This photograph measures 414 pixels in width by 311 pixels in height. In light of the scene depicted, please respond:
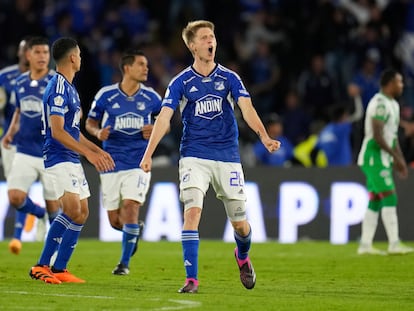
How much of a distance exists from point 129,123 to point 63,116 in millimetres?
2155

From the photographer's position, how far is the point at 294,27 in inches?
973

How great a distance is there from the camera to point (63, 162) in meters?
11.7

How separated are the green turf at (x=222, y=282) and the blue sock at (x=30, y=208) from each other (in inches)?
23.8

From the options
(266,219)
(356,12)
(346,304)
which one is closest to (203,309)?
(346,304)

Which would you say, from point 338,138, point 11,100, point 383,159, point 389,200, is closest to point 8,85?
point 11,100

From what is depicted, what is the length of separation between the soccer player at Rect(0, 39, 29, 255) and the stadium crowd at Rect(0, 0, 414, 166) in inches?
246

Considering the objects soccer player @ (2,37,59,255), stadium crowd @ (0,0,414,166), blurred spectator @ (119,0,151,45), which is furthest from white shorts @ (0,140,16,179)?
blurred spectator @ (119,0,151,45)

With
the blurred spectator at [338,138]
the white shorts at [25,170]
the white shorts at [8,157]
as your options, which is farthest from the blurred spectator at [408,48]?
the white shorts at [25,170]

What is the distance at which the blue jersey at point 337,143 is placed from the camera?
829 inches

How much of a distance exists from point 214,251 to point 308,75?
292 inches

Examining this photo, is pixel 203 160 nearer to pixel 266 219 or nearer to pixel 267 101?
pixel 266 219

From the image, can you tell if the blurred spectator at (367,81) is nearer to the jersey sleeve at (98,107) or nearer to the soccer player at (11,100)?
the soccer player at (11,100)

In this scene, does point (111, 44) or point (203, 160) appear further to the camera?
point (111, 44)

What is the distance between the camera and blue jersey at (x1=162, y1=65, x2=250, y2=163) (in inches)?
438
